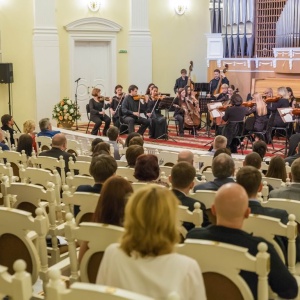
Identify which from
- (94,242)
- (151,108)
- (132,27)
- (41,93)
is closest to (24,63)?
(41,93)

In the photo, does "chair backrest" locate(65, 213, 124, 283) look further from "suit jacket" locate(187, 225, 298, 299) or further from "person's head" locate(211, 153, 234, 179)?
"person's head" locate(211, 153, 234, 179)

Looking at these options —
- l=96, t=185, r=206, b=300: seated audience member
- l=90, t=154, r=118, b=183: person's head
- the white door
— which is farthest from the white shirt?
the white door

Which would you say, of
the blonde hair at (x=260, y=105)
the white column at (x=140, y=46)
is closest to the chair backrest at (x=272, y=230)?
the blonde hair at (x=260, y=105)

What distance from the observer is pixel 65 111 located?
1355cm

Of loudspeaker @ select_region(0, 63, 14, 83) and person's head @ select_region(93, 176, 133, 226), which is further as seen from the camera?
loudspeaker @ select_region(0, 63, 14, 83)

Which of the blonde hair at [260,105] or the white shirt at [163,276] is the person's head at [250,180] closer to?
the white shirt at [163,276]

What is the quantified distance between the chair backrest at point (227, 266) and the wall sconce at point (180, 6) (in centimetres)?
1361

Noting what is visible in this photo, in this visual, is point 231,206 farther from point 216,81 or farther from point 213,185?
point 216,81

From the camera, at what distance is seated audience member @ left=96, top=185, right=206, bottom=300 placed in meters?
2.39

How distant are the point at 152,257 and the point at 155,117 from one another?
963 cm

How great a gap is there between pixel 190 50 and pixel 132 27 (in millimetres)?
1916

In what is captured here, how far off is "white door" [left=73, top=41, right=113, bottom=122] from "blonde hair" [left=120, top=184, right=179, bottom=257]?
1279 centimetres

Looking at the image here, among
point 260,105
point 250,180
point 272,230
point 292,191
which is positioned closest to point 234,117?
point 260,105

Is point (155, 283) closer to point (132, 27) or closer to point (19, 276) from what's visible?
point (19, 276)
